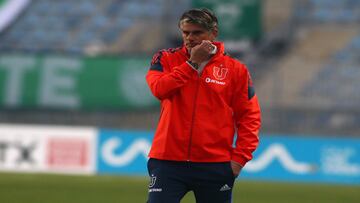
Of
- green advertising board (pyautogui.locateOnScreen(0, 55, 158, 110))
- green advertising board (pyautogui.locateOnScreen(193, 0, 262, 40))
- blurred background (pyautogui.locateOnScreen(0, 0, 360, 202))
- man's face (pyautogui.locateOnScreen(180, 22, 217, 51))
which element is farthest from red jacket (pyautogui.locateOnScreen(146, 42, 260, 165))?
green advertising board (pyautogui.locateOnScreen(193, 0, 262, 40))

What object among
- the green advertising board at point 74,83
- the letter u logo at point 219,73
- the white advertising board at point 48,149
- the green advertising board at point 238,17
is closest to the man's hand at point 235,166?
the letter u logo at point 219,73

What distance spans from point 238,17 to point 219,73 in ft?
55.3

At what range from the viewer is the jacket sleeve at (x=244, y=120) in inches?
205

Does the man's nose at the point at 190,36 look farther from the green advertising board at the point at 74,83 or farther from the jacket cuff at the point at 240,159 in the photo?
the green advertising board at the point at 74,83

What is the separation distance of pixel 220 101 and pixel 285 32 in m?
17.5

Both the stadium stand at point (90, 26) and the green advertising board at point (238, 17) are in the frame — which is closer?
the green advertising board at point (238, 17)

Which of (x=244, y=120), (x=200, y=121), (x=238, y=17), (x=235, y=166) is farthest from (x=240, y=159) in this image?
(x=238, y=17)

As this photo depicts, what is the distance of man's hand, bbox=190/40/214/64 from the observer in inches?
196

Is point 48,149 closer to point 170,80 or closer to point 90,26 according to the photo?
point 90,26

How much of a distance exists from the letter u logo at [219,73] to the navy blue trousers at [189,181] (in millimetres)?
520

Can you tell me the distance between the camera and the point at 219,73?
519 cm

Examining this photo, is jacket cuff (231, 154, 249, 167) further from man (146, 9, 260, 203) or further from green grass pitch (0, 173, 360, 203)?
green grass pitch (0, 173, 360, 203)

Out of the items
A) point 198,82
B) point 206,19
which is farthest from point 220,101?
point 206,19

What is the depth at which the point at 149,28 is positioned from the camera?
73.4 ft
